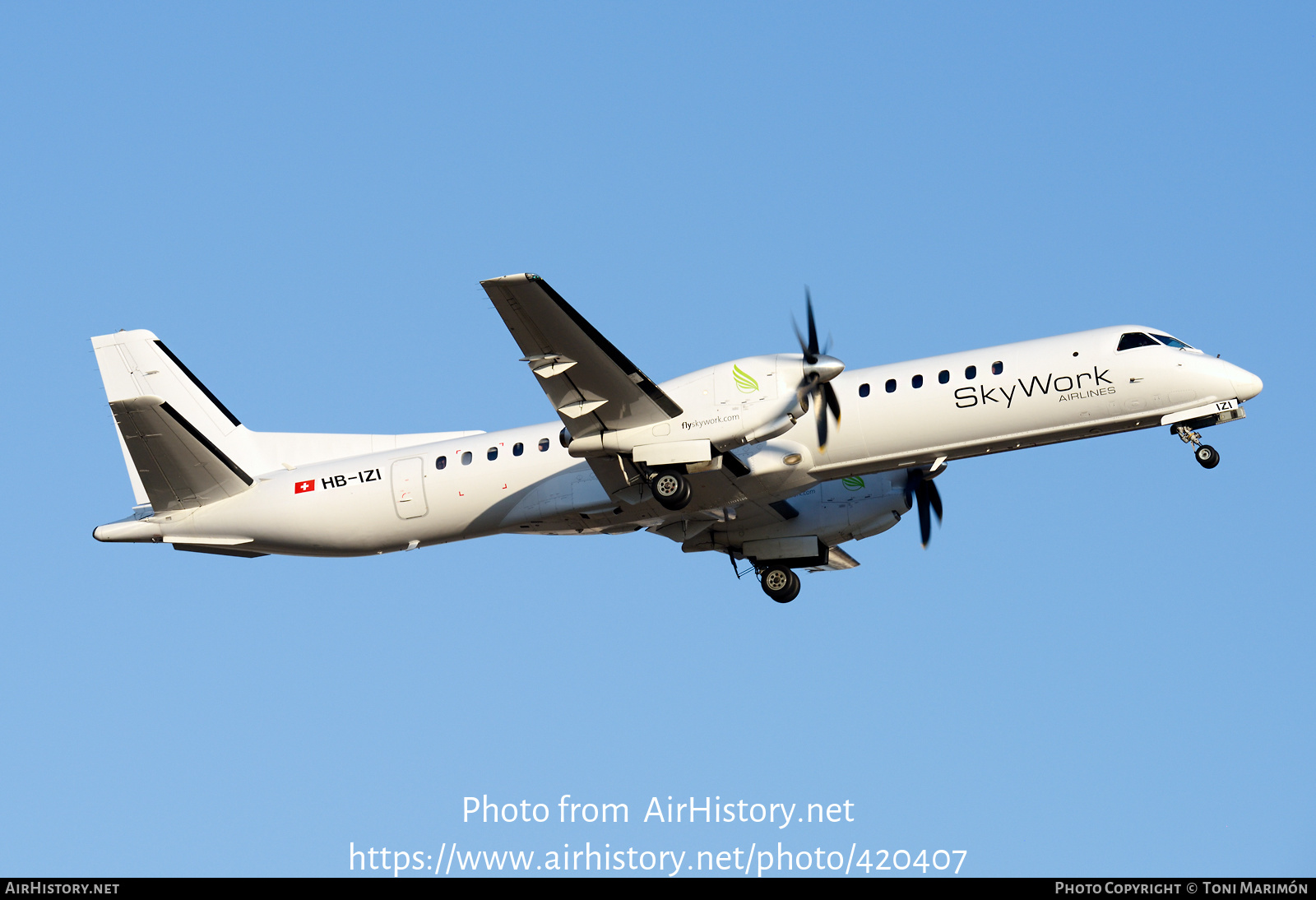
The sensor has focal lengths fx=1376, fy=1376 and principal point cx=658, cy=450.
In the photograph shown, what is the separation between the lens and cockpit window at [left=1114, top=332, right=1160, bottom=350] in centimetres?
2131

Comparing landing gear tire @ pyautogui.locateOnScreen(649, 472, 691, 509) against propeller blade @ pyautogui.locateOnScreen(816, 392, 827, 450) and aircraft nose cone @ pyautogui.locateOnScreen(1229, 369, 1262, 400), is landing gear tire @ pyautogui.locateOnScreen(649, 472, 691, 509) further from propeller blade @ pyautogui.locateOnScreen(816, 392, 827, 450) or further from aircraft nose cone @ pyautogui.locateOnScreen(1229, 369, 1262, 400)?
aircraft nose cone @ pyautogui.locateOnScreen(1229, 369, 1262, 400)

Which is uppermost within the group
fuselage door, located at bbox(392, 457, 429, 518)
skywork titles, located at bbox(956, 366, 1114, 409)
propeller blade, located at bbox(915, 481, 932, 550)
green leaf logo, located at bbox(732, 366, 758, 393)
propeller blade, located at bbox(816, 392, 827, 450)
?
green leaf logo, located at bbox(732, 366, 758, 393)

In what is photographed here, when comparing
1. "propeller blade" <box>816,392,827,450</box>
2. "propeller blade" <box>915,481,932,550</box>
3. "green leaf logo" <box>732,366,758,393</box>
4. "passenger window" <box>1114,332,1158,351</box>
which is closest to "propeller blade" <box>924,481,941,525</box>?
"propeller blade" <box>915,481,932,550</box>

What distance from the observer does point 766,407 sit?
21.0m

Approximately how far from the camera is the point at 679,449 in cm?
2134

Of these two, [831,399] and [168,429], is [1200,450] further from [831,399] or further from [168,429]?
[168,429]

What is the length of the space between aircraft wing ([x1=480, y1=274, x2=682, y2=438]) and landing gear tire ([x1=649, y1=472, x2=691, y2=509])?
37.2 inches

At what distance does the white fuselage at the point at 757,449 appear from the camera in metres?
21.1

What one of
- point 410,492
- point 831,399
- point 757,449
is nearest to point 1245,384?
point 831,399

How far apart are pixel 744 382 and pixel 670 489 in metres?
2.07

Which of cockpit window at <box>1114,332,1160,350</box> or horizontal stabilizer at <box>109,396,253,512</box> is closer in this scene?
cockpit window at <box>1114,332,1160,350</box>

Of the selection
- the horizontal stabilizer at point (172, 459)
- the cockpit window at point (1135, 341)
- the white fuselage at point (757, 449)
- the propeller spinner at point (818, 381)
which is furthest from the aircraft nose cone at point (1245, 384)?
the horizontal stabilizer at point (172, 459)

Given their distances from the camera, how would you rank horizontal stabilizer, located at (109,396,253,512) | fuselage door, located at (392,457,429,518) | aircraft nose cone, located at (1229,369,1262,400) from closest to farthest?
aircraft nose cone, located at (1229,369,1262,400) < horizontal stabilizer, located at (109,396,253,512) < fuselage door, located at (392,457,429,518)
